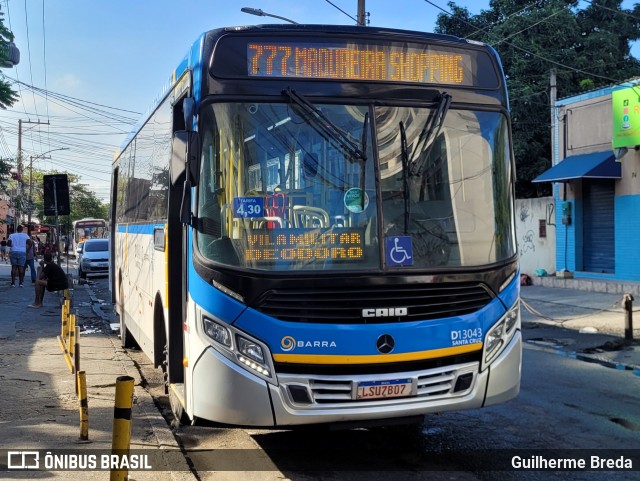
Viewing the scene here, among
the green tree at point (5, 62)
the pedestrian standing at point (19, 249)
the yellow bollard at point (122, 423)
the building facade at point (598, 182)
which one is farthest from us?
the pedestrian standing at point (19, 249)

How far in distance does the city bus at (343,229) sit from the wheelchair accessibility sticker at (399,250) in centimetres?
1

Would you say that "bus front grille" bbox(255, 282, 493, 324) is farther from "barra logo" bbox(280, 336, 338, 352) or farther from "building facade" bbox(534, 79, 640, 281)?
"building facade" bbox(534, 79, 640, 281)

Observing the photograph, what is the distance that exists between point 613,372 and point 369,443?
199 inches

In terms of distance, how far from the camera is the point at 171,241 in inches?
245

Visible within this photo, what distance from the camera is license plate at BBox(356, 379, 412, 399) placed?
4.79 meters

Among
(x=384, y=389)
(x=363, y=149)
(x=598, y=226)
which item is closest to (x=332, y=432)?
(x=384, y=389)

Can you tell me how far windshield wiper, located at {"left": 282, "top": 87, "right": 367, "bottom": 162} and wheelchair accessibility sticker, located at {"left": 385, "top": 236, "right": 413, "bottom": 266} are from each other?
632 millimetres

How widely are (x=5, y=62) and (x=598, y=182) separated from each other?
16.3 m

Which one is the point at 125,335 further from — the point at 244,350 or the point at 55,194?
the point at 244,350

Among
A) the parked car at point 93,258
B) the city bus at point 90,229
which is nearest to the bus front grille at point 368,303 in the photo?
the parked car at point 93,258

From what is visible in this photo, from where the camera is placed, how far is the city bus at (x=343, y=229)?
4.77 meters

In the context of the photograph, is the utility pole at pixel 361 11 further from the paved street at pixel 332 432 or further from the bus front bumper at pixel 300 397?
the bus front bumper at pixel 300 397

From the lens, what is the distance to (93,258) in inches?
1188

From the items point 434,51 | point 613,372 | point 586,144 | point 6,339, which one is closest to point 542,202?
point 586,144
